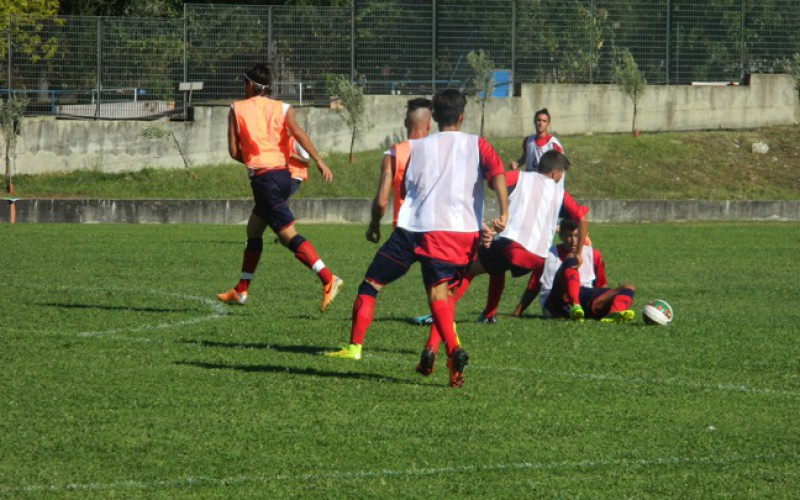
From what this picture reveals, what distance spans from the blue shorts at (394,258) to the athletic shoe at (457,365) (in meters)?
0.80

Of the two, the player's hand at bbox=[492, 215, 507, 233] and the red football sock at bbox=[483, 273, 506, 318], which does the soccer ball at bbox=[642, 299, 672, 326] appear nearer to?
the red football sock at bbox=[483, 273, 506, 318]

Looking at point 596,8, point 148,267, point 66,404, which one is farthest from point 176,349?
point 596,8

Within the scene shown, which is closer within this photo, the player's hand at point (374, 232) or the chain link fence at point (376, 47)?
A: the player's hand at point (374, 232)

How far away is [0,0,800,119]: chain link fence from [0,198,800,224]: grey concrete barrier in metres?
5.66

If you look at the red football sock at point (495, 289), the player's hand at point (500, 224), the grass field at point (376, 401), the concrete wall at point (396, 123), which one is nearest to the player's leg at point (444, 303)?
the grass field at point (376, 401)

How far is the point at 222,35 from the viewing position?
3319cm

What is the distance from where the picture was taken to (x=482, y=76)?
35.3 m

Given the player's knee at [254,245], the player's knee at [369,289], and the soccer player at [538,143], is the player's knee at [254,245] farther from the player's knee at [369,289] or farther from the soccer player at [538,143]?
the soccer player at [538,143]

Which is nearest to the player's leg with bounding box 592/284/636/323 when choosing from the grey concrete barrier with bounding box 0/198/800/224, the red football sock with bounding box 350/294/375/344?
the red football sock with bounding box 350/294/375/344

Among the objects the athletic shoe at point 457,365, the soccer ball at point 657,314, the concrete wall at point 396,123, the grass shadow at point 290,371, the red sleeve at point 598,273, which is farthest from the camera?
the concrete wall at point 396,123

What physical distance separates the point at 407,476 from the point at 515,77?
31.8 m

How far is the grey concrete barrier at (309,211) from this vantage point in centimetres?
2683

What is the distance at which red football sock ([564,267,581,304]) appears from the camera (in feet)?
38.5

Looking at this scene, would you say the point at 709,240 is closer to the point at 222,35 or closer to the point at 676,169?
the point at 676,169
